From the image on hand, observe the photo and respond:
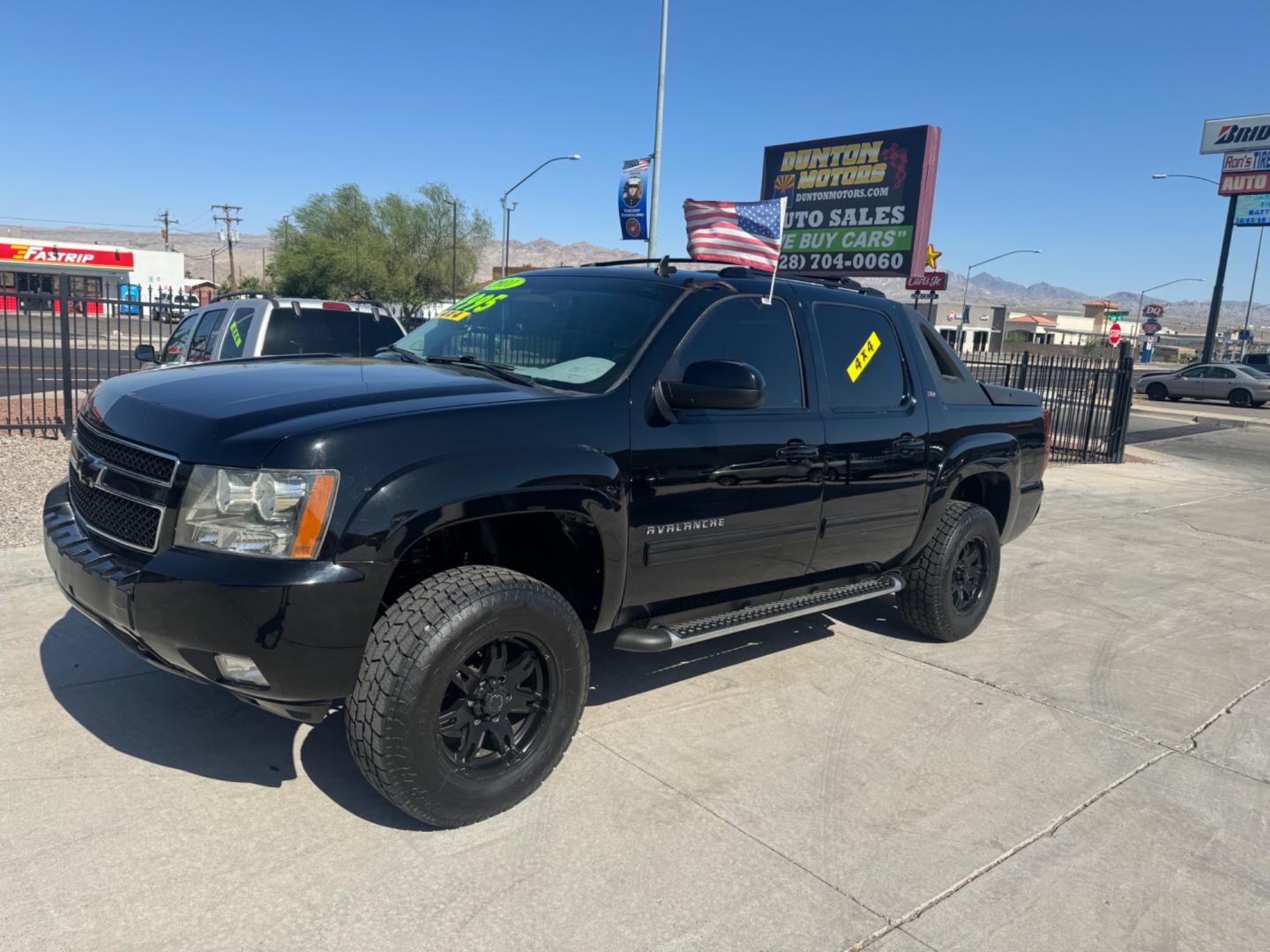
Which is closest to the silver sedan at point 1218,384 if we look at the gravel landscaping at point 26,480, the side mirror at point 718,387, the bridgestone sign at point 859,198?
the bridgestone sign at point 859,198

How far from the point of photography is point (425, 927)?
2.60 meters

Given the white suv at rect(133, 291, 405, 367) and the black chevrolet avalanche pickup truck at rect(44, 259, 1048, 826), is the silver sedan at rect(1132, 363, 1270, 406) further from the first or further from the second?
the black chevrolet avalanche pickup truck at rect(44, 259, 1048, 826)

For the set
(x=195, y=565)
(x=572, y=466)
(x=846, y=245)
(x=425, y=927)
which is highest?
(x=846, y=245)

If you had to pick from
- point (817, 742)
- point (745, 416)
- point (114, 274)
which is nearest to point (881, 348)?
point (745, 416)

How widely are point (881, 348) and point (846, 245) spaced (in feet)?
47.0

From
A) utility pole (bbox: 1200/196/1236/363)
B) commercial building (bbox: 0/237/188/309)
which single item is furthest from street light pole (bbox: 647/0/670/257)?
commercial building (bbox: 0/237/188/309)

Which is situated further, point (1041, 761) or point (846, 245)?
point (846, 245)

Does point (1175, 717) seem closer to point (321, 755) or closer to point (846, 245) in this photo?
point (321, 755)

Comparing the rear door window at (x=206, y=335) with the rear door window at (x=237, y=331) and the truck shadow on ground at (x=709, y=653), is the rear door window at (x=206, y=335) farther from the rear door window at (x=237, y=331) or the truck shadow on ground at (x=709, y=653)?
the truck shadow on ground at (x=709, y=653)

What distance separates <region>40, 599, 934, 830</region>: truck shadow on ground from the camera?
11.1 ft

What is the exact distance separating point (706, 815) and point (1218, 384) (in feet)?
116

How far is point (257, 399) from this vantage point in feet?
9.89

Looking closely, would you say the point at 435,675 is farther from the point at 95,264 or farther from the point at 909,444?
the point at 95,264

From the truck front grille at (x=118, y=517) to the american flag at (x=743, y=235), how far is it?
8.92 feet
